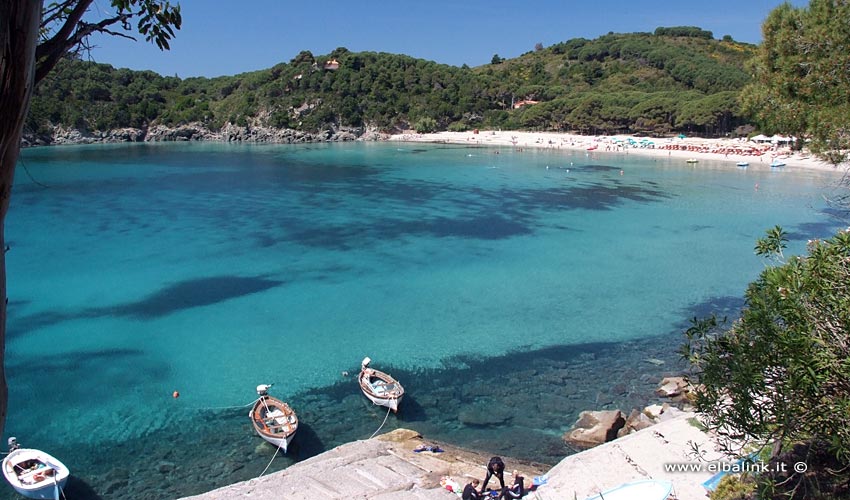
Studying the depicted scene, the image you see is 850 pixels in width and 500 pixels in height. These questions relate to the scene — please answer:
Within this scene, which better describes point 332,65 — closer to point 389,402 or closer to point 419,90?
point 419,90

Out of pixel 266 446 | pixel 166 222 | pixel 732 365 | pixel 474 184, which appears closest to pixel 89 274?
pixel 166 222

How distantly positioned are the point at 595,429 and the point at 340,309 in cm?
1263

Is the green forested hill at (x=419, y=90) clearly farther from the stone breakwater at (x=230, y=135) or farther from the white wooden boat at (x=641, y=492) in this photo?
the white wooden boat at (x=641, y=492)

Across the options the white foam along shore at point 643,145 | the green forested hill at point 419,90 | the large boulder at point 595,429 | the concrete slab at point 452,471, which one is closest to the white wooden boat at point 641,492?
the concrete slab at point 452,471

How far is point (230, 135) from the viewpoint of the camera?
455 feet

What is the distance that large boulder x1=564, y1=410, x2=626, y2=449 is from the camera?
526 inches

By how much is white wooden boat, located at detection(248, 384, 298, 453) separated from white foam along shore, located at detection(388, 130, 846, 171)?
56392 millimetres

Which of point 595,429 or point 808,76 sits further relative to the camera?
point 595,429

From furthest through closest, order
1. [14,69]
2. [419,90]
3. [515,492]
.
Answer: [419,90] → [515,492] → [14,69]

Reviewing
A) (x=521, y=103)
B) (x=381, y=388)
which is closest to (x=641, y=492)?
(x=381, y=388)

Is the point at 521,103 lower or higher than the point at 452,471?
higher

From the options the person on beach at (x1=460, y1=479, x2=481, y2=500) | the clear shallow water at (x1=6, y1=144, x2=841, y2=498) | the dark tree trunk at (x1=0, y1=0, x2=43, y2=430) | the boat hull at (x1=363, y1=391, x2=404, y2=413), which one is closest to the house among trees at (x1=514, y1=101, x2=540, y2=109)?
the clear shallow water at (x1=6, y1=144, x2=841, y2=498)

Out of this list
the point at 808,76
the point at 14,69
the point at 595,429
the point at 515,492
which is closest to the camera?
the point at 14,69

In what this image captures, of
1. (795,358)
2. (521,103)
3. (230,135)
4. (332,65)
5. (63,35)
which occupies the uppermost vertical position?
(332,65)
